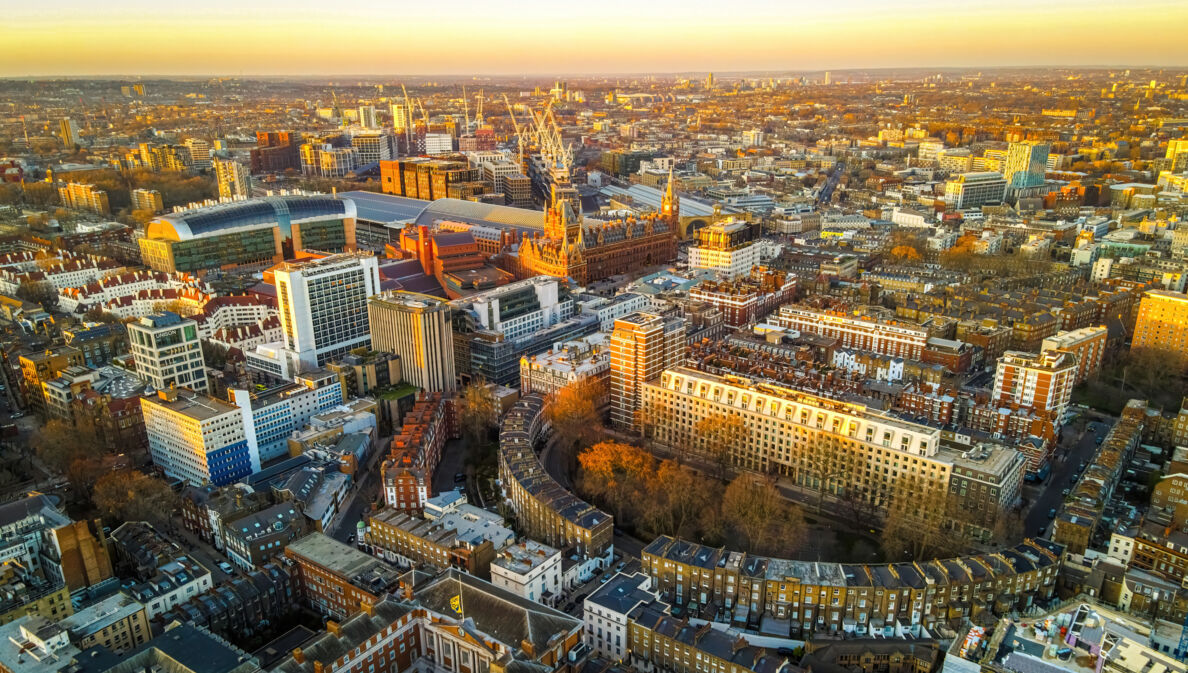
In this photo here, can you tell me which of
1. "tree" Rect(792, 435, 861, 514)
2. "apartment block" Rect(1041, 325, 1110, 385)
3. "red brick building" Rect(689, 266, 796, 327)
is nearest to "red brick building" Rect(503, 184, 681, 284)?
"red brick building" Rect(689, 266, 796, 327)

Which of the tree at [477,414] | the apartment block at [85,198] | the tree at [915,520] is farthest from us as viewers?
the apartment block at [85,198]

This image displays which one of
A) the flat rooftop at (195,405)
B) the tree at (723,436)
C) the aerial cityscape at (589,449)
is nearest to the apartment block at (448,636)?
the aerial cityscape at (589,449)

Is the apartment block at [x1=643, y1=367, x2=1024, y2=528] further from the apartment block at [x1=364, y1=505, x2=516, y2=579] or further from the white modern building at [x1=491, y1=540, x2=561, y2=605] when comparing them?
the white modern building at [x1=491, y1=540, x2=561, y2=605]

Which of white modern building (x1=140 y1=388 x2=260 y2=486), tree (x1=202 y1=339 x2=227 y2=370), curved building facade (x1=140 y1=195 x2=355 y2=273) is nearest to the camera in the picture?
white modern building (x1=140 y1=388 x2=260 y2=486)

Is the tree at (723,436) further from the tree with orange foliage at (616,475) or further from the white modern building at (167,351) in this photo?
the white modern building at (167,351)

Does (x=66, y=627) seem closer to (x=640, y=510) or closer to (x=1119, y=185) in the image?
(x=640, y=510)

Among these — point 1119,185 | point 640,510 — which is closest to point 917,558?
point 640,510
